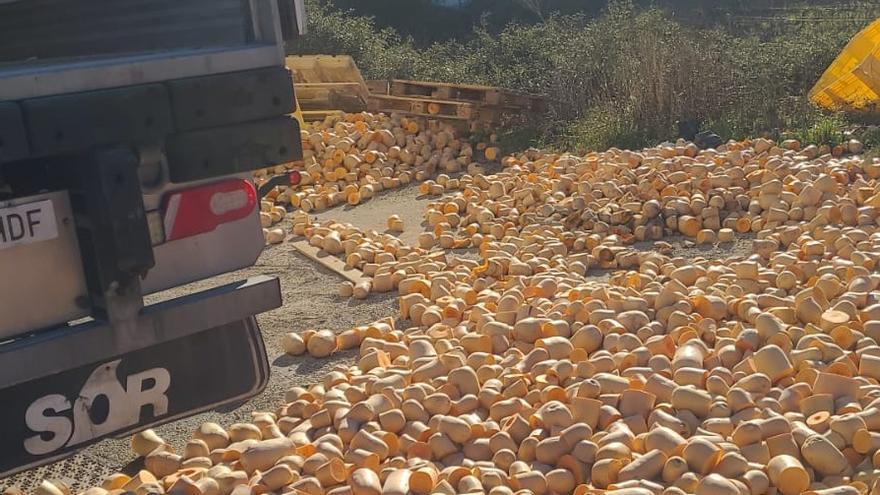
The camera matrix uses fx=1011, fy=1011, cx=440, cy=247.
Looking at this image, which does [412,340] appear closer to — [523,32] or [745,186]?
[745,186]

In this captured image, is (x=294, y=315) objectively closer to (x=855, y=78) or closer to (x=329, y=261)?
(x=329, y=261)

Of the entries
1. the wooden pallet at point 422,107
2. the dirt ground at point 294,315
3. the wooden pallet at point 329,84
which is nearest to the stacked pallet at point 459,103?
the wooden pallet at point 422,107

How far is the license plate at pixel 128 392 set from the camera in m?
2.71

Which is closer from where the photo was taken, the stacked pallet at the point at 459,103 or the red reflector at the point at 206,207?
the red reflector at the point at 206,207

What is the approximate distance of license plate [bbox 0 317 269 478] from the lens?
2715 millimetres

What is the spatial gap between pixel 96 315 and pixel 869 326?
2936mm

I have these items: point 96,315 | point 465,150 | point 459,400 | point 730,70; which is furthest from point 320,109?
point 96,315

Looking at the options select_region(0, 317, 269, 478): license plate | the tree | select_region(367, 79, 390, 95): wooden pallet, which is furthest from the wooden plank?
the tree

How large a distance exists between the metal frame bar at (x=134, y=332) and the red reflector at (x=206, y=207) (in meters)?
0.20

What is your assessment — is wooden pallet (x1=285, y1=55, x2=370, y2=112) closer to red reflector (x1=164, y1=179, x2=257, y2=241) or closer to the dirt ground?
the dirt ground

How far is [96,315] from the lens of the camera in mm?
2787

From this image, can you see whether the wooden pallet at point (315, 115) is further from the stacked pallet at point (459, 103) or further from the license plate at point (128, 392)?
the license plate at point (128, 392)

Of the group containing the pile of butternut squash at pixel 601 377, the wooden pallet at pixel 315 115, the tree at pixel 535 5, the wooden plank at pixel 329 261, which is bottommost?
the wooden plank at pixel 329 261

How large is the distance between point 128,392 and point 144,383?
52mm
